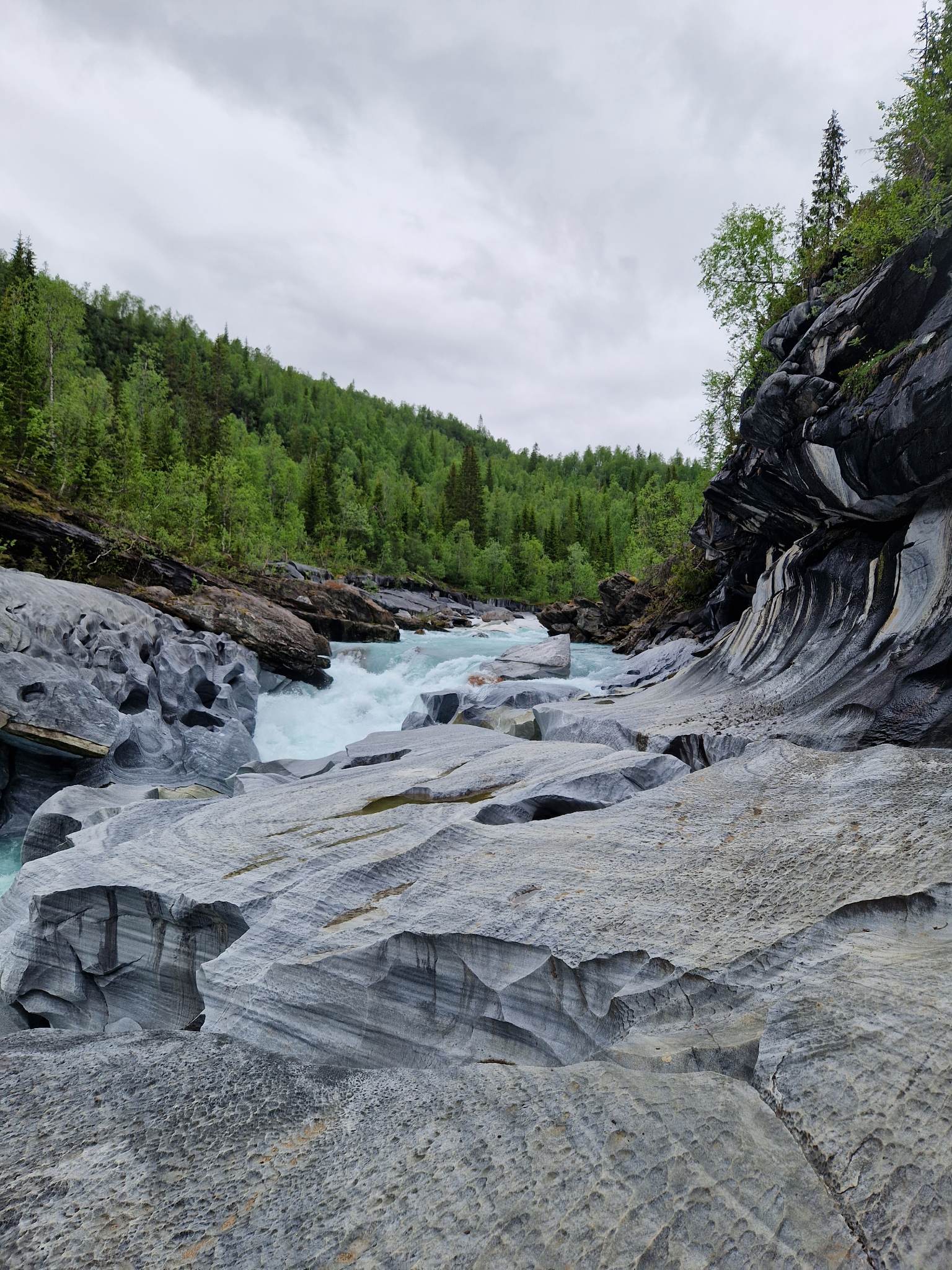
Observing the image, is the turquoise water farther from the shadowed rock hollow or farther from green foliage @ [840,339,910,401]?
green foliage @ [840,339,910,401]

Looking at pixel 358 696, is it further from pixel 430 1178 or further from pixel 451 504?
pixel 451 504

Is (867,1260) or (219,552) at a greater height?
(219,552)

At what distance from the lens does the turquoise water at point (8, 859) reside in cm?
997

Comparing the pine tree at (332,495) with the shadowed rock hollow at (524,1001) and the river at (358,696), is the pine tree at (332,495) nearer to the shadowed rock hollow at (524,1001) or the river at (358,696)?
the river at (358,696)

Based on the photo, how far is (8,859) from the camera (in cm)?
1085

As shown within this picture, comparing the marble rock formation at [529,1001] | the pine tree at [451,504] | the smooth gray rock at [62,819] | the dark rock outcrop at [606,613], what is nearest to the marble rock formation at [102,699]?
the smooth gray rock at [62,819]

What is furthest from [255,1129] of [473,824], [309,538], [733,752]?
[309,538]

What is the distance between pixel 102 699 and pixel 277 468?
7775 centimetres

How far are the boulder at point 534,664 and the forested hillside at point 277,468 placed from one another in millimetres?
17363

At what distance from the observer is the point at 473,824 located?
21.5 feet

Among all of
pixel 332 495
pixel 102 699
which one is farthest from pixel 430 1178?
pixel 332 495

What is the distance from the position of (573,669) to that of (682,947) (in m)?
25.6

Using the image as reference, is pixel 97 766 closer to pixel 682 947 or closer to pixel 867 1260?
pixel 682 947

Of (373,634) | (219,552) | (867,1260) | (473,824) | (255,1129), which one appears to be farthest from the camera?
(219,552)
